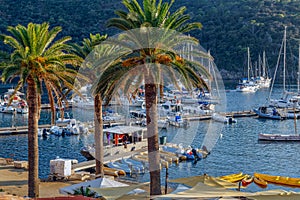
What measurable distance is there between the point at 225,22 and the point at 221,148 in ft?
409

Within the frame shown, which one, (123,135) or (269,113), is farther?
(269,113)

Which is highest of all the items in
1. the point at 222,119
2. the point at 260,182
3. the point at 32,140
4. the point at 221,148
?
the point at 32,140

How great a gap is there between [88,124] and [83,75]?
36.9 metres

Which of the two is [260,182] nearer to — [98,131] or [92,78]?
[98,131]

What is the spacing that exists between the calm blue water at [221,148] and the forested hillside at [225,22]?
299ft

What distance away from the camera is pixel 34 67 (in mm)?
23750

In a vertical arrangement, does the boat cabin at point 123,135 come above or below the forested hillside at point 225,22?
below

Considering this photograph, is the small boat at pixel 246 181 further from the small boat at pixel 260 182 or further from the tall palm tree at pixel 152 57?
the tall palm tree at pixel 152 57

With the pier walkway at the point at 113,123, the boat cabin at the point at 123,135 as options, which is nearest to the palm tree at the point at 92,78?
the boat cabin at the point at 123,135

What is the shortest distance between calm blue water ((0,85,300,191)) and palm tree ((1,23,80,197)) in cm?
1454

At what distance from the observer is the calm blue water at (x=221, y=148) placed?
41969 millimetres

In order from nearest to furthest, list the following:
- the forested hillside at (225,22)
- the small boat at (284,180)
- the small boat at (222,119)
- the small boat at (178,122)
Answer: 1. the small boat at (284,180)
2. the small boat at (178,122)
3. the small boat at (222,119)
4. the forested hillside at (225,22)

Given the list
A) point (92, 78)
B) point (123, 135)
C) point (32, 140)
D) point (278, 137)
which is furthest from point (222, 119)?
point (32, 140)

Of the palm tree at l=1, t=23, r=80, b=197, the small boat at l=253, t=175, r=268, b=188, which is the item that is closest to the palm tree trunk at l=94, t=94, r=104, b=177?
the palm tree at l=1, t=23, r=80, b=197
